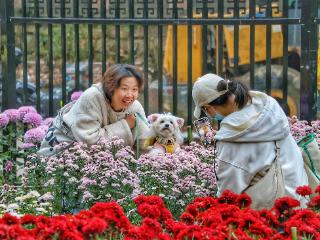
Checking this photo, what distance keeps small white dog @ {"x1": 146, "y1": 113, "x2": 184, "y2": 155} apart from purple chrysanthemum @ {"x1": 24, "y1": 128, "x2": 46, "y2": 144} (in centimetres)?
92

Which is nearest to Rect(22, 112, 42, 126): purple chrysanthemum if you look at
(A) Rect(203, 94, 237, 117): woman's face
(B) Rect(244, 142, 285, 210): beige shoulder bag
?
(A) Rect(203, 94, 237, 117): woman's face

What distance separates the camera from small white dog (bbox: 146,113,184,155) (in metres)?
8.26

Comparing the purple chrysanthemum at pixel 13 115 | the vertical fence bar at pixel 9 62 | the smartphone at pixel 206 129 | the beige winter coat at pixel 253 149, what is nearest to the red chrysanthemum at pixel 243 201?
the beige winter coat at pixel 253 149

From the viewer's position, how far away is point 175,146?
8367 mm

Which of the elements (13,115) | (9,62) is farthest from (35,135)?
(9,62)

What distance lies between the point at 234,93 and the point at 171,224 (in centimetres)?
181

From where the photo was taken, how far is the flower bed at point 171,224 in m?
4.45

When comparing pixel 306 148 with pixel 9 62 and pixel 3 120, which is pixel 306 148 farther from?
pixel 9 62

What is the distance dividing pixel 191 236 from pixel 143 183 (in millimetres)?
2371

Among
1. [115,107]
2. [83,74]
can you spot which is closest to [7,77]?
[115,107]

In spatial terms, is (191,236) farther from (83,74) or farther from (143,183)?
(83,74)

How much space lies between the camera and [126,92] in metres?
7.86

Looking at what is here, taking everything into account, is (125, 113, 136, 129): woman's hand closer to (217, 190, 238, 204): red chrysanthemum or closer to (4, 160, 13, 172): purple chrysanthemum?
(4, 160, 13, 172): purple chrysanthemum

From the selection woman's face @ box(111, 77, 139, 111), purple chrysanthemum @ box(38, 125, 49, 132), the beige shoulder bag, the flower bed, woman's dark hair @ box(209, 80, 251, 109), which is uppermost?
woman's dark hair @ box(209, 80, 251, 109)
